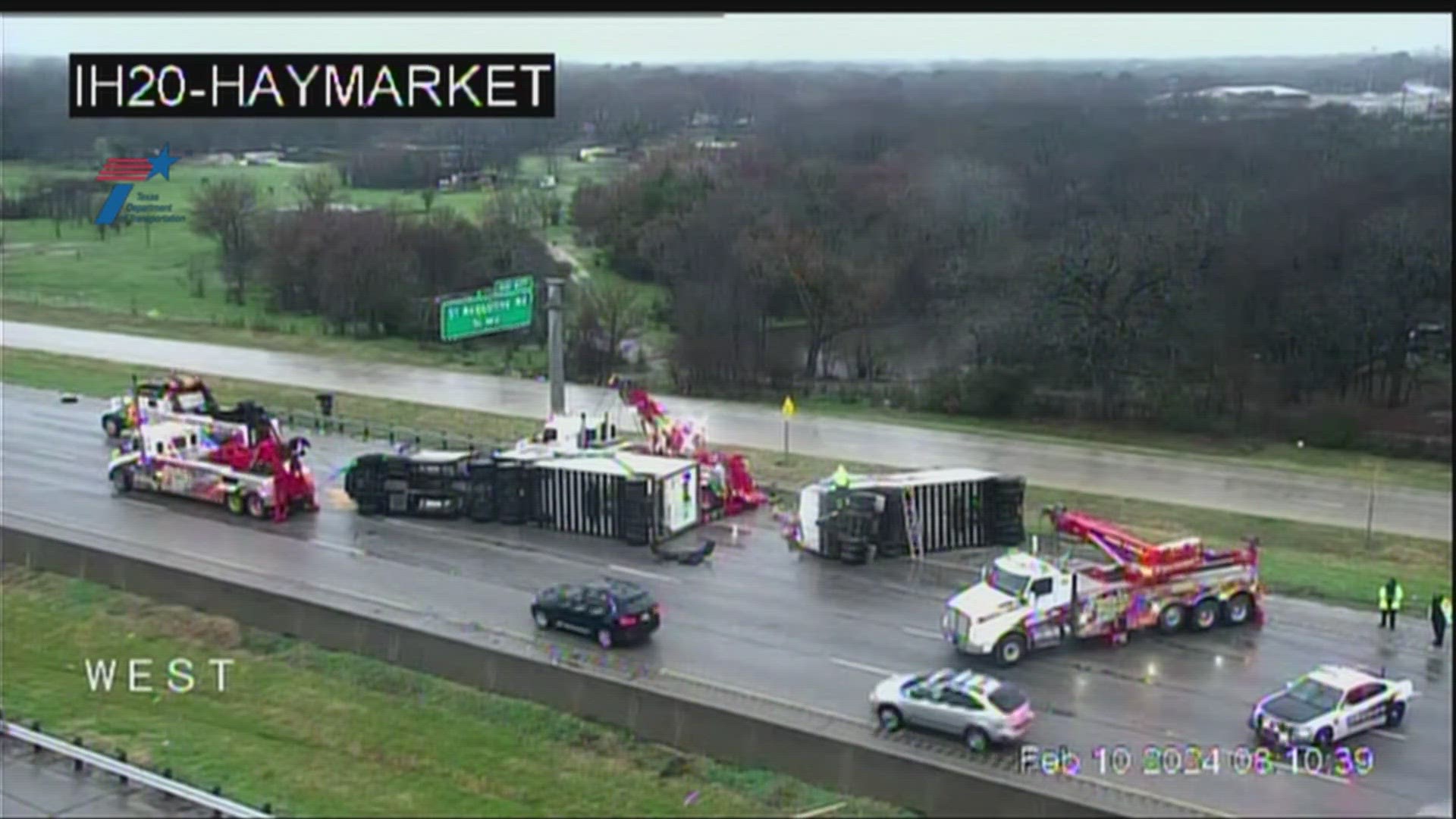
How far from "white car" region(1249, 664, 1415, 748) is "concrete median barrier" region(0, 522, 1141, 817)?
5.22 ft

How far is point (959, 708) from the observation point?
8.77 metres

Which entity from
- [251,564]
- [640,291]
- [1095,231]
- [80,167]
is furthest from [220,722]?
[1095,231]

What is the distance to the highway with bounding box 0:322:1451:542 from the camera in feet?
45.8

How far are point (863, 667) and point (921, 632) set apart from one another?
3.58 ft

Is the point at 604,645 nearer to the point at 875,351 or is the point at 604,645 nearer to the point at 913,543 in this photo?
the point at 913,543

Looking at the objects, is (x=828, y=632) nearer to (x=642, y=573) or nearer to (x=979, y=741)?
(x=642, y=573)

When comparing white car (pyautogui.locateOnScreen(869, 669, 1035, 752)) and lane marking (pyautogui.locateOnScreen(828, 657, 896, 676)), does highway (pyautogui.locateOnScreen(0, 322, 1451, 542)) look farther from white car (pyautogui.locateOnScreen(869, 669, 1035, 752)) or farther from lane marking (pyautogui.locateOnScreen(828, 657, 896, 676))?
white car (pyautogui.locateOnScreen(869, 669, 1035, 752))

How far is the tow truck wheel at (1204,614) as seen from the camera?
1108 cm

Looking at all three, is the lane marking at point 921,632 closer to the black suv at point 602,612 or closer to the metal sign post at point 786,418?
the black suv at point 602,612

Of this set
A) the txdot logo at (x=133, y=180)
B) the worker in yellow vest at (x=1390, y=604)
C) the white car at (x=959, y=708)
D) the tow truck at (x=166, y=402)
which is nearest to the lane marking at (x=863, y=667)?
the white car at (x=959, y=708)

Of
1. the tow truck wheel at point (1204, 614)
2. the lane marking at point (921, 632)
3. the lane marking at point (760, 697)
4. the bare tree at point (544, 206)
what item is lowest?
the lane marking at point (760, 697)

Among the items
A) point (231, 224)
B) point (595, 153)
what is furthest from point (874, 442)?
point (231, 224)

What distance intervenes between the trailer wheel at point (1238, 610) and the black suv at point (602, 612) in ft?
14.2
